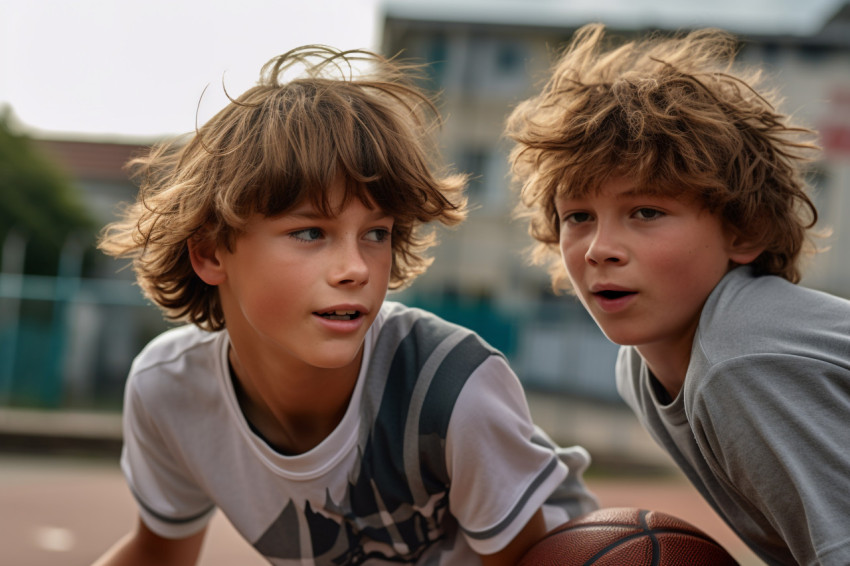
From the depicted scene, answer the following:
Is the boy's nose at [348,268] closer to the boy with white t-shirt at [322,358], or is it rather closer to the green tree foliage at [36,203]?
the boy with white t-shirt at [322,358]

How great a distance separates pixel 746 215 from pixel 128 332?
25.6 ft

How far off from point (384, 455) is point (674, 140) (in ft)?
3.44

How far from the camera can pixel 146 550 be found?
2643 millimetres

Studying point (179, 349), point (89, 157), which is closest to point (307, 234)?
point (179, 349)

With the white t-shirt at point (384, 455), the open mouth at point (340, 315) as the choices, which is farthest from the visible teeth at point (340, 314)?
the white t-shirt at point (384, 455)

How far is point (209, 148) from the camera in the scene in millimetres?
2125

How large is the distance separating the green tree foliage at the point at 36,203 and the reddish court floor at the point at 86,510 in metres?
5.68

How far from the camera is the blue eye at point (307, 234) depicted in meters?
1.96

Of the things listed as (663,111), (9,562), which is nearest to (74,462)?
(9,562)

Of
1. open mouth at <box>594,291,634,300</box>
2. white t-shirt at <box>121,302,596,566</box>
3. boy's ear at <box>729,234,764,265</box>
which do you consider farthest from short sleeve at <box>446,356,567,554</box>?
boy's ear at <box>729,234,764,265</box>

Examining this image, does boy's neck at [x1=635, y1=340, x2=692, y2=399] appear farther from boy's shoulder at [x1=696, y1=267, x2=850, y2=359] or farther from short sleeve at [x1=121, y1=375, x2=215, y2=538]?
short sleeve at [x1=121, y1=375, x2=215, y2=538]

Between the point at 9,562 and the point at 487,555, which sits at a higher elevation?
the point at 487,555

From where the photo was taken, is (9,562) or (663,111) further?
(9,562)

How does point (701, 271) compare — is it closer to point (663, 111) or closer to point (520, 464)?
point (663, 111)
